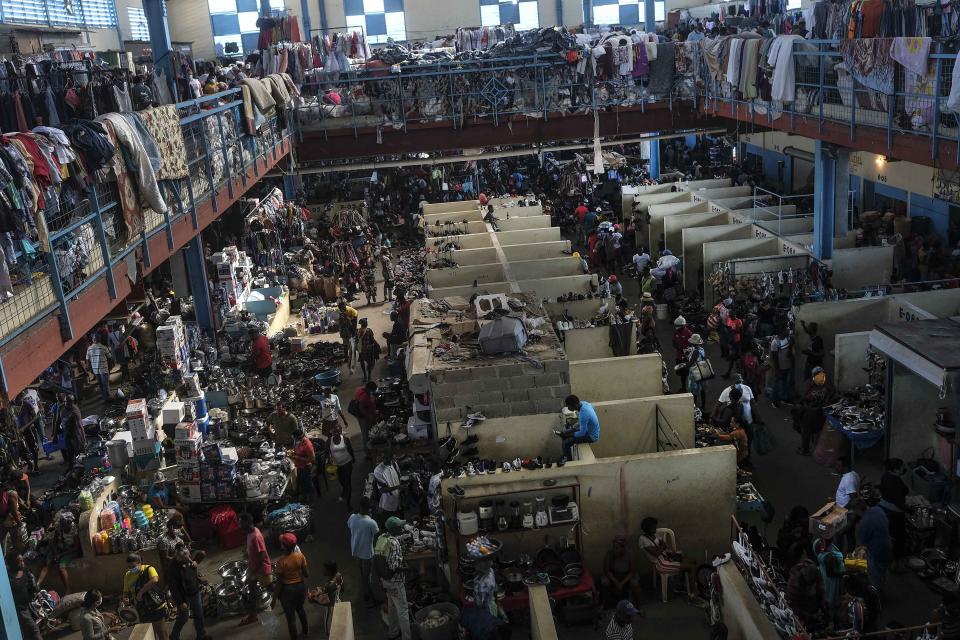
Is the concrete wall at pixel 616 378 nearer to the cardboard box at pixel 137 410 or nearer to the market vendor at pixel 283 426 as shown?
the market vendor at pixel 283 426

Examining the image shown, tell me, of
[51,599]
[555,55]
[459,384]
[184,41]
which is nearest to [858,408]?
[459,384]

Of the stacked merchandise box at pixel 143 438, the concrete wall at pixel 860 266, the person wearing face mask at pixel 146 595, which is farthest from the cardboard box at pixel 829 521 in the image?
the stacked merchandise box at pixel 143 438

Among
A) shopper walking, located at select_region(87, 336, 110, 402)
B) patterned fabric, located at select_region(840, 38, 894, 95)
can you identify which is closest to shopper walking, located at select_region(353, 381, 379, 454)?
shopper walking, located at select_region(87, 336, 110, 402)

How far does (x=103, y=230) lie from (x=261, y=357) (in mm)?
7744

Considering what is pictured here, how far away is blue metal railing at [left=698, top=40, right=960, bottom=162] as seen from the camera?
13.0 meters

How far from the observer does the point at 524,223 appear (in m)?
24.1

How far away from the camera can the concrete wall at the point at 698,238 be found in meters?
21.3

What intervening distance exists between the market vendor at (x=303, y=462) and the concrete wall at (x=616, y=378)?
4.10 m

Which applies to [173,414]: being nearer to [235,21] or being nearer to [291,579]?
[291,579]

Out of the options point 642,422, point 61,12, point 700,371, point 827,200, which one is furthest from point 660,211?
point 61,12

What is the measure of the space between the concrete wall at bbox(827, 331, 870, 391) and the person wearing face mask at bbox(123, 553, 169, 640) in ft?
34.8

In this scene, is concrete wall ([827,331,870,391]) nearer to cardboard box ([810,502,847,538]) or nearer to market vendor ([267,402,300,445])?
cardboard box ([810,502,847,538])

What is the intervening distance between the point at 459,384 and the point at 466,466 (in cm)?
141

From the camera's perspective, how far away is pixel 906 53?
1344cm
